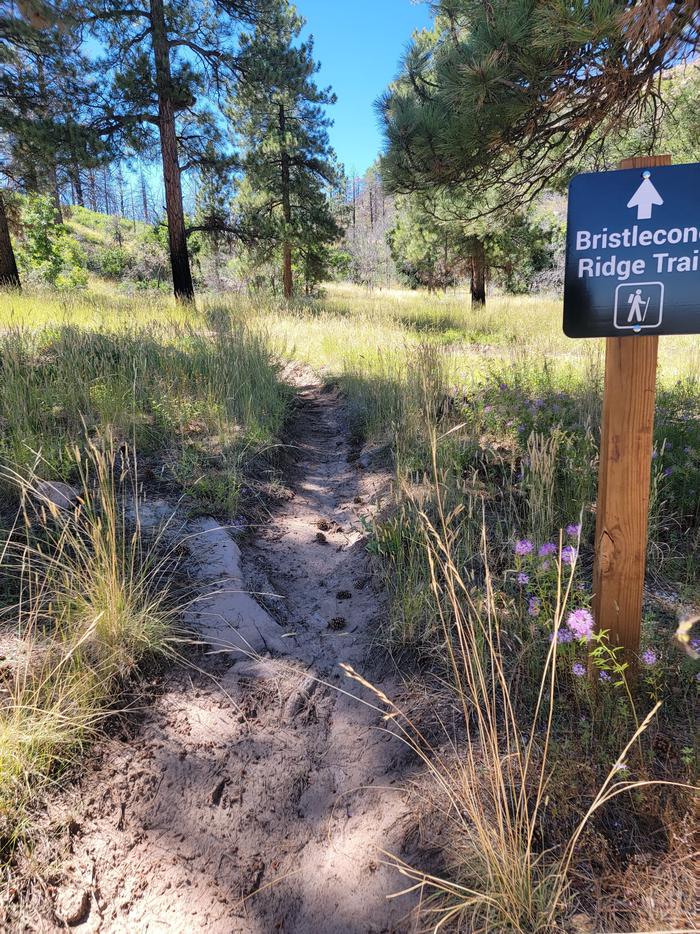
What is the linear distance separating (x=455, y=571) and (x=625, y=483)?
684 millimetres

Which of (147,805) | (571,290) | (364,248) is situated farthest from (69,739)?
(364,248)

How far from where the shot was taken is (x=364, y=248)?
57.8m

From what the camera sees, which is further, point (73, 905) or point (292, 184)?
point (292, 184)

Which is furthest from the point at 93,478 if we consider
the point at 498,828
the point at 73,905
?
the point at 498,828

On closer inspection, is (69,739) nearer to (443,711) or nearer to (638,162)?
(443,711)

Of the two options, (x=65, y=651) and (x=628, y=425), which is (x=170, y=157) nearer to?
(x=65, y=651)

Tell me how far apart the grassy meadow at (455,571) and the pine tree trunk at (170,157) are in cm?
601

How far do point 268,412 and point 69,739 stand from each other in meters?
3.52

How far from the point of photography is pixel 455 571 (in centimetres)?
132

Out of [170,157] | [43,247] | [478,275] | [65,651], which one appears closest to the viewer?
[65,651]

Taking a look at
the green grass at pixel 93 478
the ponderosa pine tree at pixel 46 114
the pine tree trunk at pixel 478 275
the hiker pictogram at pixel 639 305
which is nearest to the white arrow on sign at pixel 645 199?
the hiker pictogram at pixel 639 305

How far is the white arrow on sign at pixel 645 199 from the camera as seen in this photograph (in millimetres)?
1463

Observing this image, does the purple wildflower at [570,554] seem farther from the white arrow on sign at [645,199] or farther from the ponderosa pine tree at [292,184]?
the ponderosa pine tree at [292,184]

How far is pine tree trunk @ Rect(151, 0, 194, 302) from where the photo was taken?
9.69 metres
